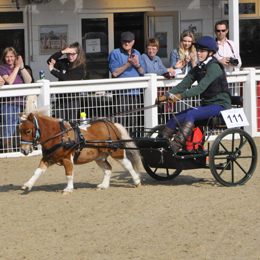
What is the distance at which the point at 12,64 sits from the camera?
1023 cm

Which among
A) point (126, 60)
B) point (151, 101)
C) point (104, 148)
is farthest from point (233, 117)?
point (126, 60)

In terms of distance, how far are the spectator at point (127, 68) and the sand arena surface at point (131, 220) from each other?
2.08 metres

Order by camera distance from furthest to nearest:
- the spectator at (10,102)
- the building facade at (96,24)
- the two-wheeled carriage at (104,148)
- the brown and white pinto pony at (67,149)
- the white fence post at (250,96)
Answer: the building facade at (96,24)
the white fence post at (250,96)
the spectator at (10,102)
the two-wheeled carriage at (104,148)
the brown and white pinto pony at (67,149)

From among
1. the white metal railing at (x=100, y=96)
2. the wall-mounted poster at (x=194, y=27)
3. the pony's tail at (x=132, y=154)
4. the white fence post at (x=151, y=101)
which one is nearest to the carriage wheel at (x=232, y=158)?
the pony's tail at (x=132, y=154)

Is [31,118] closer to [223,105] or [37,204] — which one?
[37,204]

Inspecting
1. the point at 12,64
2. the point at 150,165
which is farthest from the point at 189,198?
the point at 12,64

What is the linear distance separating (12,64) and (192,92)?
4.03m

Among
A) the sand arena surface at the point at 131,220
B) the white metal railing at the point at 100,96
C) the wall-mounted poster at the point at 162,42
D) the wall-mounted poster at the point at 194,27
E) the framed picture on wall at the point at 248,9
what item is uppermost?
the framed picture on wall at the point at 248,9

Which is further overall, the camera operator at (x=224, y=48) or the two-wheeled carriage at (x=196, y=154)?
the camera operator at (x=224, y=48)

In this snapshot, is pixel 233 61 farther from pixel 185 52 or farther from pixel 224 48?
pixel 185 52

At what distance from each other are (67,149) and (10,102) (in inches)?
124

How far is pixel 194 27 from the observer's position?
1464 centimetres

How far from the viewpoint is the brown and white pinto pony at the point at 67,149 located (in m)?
7.11

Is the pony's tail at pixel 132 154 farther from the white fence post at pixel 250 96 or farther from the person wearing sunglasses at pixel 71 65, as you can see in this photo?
the white fence post at pixel 250 96
